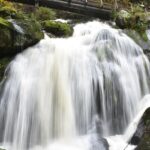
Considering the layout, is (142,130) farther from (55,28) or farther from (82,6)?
(82,6)

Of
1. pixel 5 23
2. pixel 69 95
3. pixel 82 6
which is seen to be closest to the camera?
pixel 69 95

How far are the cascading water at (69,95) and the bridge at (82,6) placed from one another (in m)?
3.62

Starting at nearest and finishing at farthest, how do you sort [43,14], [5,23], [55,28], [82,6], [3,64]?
[3,64]
[5,23]
[55,28]
[43,14]
[82,6]

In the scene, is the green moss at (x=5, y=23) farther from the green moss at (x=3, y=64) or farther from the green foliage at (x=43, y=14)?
the green foliage at (x=43, y=14)

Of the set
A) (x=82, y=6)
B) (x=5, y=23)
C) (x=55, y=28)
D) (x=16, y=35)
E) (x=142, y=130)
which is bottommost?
(x=142, y=130)

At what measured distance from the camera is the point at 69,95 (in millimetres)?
9148

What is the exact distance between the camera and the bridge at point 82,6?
14086 millimetres

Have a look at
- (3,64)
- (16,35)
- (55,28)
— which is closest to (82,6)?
(55,28)

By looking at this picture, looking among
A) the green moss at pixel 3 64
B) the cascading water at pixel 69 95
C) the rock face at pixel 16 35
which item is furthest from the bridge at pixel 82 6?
the green moss at pixel 3 64

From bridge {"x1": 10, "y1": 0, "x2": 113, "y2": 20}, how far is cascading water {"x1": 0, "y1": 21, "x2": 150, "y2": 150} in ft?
11.9

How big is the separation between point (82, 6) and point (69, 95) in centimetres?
643

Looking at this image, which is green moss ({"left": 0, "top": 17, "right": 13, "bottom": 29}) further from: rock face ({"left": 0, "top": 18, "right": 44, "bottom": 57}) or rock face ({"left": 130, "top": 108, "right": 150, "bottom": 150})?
rock face ({"left": 130, "top": 108, "right": 150, "bottom": 150})

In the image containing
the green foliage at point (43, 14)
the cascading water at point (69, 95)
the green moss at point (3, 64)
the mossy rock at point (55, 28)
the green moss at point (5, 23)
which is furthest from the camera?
the green foliage at point (43, 14)

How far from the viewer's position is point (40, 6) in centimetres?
1404
